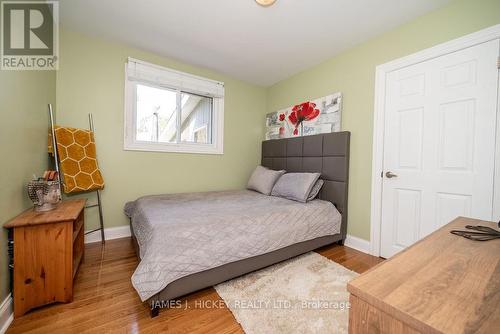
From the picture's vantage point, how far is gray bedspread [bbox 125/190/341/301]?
1313mm

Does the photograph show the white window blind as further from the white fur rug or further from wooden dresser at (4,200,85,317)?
the white fur rug

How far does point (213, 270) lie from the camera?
153cm

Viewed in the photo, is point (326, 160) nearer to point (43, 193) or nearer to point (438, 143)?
point (438, 143)

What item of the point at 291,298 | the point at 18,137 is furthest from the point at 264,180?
the point at 18,137

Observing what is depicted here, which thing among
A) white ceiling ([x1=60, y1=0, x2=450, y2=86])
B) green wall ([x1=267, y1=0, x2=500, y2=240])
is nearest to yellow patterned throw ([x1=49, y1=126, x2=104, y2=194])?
white ceiling ([x1=60, y1=0, x2=450, y2=86])

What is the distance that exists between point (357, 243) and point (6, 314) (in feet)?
10.0

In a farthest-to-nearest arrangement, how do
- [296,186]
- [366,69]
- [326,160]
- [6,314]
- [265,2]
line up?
[326,160]
[296,186]
[366,69]
[265,2]
[6,314]

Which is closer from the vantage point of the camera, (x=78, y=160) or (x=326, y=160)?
(x=78, y=160)

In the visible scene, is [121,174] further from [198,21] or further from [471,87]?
[471,87]

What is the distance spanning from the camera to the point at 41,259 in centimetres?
133

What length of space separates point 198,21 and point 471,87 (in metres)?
2.61

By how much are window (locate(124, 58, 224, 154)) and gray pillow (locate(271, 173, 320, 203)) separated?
1254mm

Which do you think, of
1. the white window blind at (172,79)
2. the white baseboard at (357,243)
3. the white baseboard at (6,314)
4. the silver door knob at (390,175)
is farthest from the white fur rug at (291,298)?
the white window blind at (172,79)

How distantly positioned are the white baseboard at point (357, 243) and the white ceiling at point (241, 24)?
2.40 m
